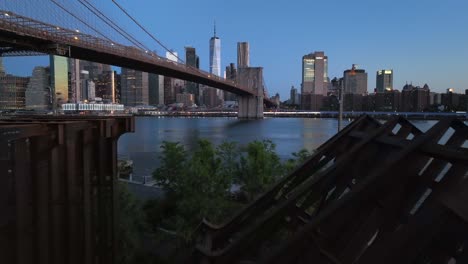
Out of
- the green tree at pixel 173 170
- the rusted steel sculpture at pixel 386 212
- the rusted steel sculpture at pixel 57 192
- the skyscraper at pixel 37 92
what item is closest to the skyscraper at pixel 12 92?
the skyscraper at pixel 37 92

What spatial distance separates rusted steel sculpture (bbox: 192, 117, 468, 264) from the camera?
3.09m

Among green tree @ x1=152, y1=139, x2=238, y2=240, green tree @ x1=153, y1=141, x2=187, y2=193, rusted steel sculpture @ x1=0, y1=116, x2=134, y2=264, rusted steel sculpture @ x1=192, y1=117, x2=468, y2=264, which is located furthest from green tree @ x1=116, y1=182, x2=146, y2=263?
rusted steel sculpture @ x1=192, y1=117, x2=468, y2=264

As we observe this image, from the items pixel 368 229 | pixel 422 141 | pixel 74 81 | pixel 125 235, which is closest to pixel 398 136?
pixel 422 141

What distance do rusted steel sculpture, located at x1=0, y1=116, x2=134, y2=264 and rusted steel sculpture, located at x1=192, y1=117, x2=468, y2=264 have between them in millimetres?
2312

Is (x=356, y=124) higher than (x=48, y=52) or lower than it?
lower

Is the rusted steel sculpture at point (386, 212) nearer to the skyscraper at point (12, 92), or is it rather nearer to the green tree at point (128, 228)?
the green tree at point (128, 228)

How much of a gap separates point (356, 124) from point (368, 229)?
2.46m

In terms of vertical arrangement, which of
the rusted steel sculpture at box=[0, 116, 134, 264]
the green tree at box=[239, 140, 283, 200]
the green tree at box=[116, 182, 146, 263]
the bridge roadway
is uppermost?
the bridge roadway

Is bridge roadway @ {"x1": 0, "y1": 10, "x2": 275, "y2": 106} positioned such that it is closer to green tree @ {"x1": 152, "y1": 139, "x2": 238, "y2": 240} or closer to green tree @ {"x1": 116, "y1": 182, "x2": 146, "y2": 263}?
green tree @ {"x1": 152, "y1": 139, "x2": 238, "y2": 240}

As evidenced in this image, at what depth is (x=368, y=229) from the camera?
3975 millimetres

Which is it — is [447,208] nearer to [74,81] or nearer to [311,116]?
[74,81]

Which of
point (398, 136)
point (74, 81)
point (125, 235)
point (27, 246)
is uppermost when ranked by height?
point (74, 81)

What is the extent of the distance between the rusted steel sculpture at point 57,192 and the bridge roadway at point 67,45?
3532cm

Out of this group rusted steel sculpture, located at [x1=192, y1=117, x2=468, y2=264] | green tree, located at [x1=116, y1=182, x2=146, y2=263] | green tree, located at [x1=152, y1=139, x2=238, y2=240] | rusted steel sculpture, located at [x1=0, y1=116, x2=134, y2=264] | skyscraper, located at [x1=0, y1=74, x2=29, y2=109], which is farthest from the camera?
skyscraper, located at [x1=0, y1=74, x2=29, y2=109]
